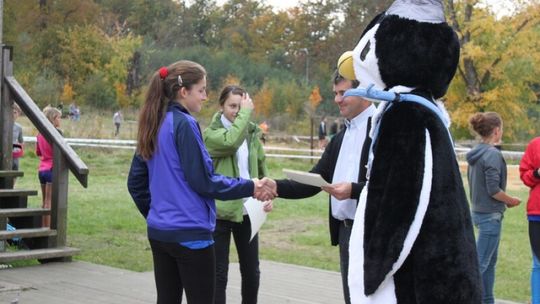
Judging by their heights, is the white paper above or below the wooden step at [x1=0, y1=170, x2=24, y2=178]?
above

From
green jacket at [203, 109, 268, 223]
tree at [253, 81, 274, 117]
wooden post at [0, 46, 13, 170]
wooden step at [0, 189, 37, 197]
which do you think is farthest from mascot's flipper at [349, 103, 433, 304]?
tree at [253, 81, 274, 117]

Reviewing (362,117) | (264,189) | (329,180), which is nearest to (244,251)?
(329,180)

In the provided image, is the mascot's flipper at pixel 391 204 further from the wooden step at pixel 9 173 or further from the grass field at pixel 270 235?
the wooden step at pixel 9 173

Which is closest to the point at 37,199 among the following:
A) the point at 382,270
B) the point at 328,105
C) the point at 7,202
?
the point at 7,202

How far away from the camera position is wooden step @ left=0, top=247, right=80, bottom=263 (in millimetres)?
9016

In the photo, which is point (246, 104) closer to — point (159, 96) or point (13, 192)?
point (159, 96)

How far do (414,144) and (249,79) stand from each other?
198 ft

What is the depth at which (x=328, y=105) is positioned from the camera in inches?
2357

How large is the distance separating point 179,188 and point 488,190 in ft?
12.6

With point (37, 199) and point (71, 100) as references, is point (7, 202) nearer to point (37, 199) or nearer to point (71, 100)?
point (37, 199)

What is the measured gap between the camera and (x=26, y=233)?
9.41 meters

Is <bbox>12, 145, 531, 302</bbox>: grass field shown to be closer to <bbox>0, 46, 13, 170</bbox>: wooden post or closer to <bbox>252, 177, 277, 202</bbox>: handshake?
<bbox>0, 46, 13, 170</bbox>: wooden post

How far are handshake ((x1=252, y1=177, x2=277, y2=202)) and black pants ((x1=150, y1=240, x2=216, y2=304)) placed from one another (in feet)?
1.46

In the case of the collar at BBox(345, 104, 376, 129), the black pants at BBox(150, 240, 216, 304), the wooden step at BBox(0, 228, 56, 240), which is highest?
the collar at BBox(345, 104, 376, 129)
